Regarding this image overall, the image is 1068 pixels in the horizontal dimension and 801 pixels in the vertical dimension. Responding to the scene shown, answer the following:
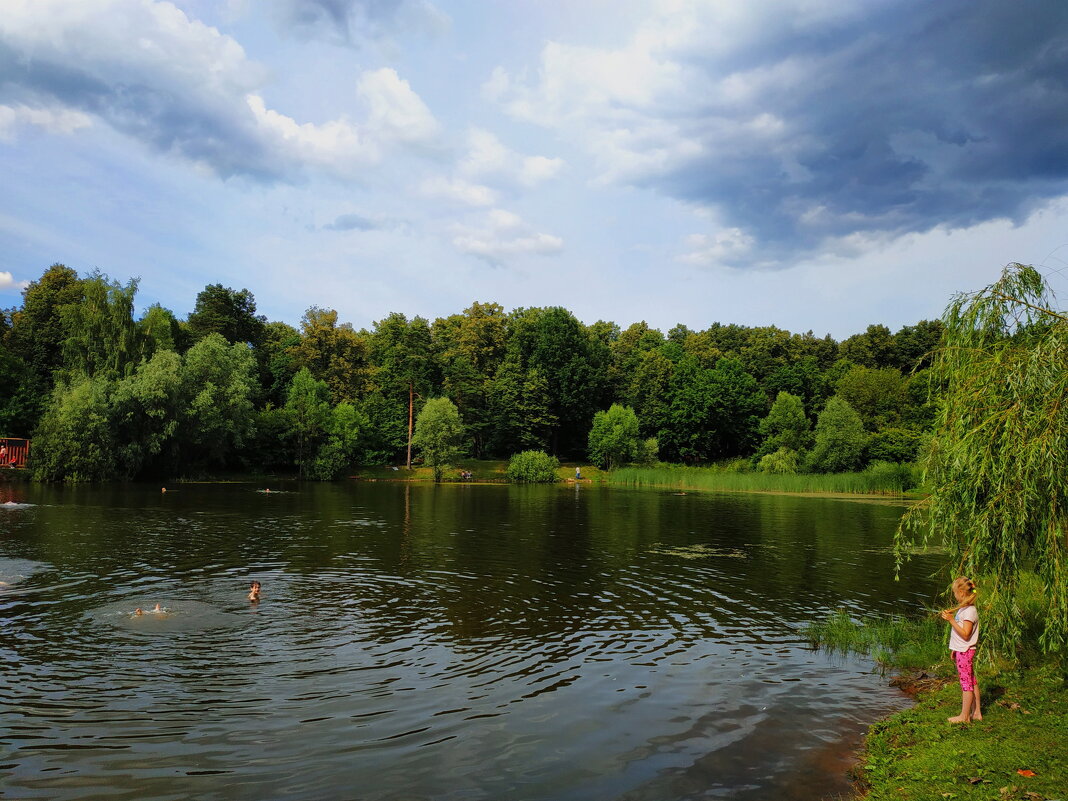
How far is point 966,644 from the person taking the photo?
10.3 meters

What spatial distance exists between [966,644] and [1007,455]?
3.09 m

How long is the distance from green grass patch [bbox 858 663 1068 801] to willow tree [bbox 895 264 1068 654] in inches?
33.0

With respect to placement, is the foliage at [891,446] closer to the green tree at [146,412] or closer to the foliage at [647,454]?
the foliage at [647,454]

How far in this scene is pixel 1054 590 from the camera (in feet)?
34.1

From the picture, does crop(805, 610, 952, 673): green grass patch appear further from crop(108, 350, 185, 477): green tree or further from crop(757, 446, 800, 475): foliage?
crop(757, 446, 800, 475): foliage

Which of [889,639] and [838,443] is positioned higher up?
[838,443]

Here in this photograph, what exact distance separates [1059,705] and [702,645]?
726 cm

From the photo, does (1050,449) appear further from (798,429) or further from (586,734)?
(798,429)

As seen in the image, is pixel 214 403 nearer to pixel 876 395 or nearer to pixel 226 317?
pixel 226 317

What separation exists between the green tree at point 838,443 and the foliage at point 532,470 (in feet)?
107

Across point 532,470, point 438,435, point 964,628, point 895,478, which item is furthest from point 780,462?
point 964,628

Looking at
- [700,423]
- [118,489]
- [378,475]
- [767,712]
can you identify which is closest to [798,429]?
[700,423]

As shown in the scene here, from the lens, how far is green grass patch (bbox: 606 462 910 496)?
66.8m

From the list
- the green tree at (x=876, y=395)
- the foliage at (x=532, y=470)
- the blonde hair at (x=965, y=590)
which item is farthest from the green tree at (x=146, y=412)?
the green tree at (x=876, y=395)
